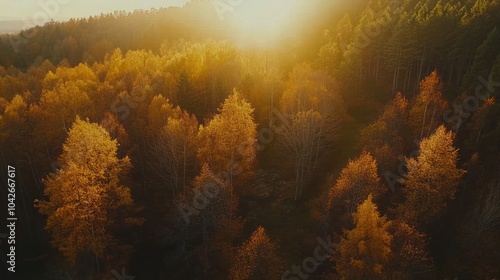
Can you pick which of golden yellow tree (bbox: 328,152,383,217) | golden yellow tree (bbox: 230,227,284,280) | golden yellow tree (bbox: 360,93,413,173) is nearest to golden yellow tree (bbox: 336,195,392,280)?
golden yellow tree (bbox: 230,227,284,280)

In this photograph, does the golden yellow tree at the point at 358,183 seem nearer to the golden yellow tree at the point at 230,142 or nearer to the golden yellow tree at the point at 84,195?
the golden yellow tree at the point at 230,142

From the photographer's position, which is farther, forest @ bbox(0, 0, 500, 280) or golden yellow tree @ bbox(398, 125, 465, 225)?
golden yellow tree @ bbox(398, 125, 465, 225)

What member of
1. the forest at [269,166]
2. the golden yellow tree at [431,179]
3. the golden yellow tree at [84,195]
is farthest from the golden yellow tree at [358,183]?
the golden yellow tree at [84,195]

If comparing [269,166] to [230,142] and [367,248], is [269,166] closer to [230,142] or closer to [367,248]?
[230,142]

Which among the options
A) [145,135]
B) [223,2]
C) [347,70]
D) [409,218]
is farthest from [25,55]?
[409,218]

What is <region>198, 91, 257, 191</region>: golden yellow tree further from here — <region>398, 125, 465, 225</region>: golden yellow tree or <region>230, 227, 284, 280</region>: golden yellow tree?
<region>398, 125, 465, 225</region>: golden yellow tree

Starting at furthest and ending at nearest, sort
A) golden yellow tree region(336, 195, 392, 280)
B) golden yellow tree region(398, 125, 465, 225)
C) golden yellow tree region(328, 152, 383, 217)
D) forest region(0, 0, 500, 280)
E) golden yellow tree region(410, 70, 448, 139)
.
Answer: golden yellow tree region(410, 70, 448, 139)
golden yellow tree region(328, 152, 383, 217)
golden yellow tree region(398, 125, 465, 225)
forest region(0, 0, 500, 280)
golden yellow tree region(336, 195, 392, 280)
